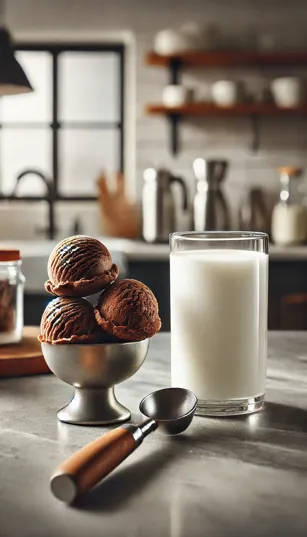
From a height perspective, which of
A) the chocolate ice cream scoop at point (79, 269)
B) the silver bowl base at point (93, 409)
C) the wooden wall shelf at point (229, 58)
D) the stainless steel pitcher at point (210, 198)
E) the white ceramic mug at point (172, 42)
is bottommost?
the silver bowl base at point (93, 409)

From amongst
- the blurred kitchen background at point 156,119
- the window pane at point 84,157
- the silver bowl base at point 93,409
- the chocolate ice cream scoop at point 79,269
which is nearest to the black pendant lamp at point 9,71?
the chocolate ice cream scoop at point 79,269

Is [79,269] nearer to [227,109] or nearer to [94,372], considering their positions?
[94,372]

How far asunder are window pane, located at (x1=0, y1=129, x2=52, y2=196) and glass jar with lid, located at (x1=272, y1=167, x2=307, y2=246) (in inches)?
48.3

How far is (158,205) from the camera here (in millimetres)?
3615

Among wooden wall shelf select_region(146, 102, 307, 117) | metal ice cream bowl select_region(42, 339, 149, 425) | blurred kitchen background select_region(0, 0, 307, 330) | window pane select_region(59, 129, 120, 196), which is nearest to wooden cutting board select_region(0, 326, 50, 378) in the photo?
metal ice cream bowl select_region(42, 339, 149, 425)

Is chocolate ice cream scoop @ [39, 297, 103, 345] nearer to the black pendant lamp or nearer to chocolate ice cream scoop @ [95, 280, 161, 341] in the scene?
chocolate ice cream scoop @ [95, 280, 161, 341]

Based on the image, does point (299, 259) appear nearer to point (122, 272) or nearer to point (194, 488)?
point (122, 272)

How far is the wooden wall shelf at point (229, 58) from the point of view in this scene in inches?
147

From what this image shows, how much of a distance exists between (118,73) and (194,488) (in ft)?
11.8

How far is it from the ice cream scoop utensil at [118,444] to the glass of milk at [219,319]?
0.07 m

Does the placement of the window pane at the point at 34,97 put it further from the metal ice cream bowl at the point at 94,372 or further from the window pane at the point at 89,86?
the metal ice cream bowl at the point at 94,372

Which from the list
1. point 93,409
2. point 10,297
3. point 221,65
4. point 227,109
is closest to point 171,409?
point 93,409

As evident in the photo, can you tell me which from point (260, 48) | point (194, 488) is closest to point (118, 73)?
point (260, 48)

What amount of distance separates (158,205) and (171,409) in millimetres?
2794
